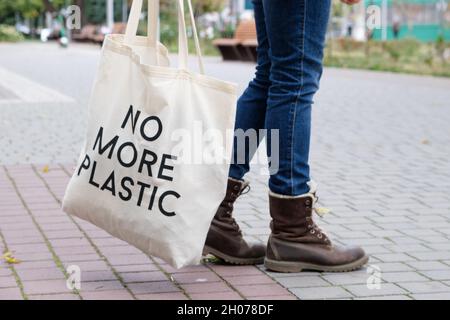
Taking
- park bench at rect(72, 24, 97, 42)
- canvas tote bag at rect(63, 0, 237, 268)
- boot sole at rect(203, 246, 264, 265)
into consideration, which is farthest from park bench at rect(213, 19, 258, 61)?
park bench at rect(72, 24, 97, 42)

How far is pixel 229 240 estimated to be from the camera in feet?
11.7

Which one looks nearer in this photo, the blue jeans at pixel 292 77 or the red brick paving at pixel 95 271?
the red brick paving at pixel 95 271

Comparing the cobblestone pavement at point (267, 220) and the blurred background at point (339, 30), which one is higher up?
the blurred background at point (339, 30)

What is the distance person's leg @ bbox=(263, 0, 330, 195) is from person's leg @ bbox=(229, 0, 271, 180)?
0.15 m

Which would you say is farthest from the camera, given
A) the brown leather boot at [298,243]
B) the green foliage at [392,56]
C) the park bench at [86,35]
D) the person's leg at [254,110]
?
the park bench at [86,35]

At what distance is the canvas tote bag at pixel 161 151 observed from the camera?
3070 millimetres

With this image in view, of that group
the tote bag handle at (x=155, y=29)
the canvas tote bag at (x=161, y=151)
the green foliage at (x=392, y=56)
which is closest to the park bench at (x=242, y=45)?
the green foliage at (x=392, y=56)

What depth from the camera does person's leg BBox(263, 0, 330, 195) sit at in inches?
132

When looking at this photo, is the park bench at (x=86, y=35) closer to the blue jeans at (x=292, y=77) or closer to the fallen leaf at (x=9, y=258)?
the fallen leaf at (x=9, y=258)

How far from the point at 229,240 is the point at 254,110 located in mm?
497

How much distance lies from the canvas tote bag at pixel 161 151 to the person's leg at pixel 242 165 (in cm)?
45

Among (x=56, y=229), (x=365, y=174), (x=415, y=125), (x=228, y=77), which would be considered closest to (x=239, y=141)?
(x=56, y=229)

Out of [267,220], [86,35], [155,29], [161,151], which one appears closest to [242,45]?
[267,220]
